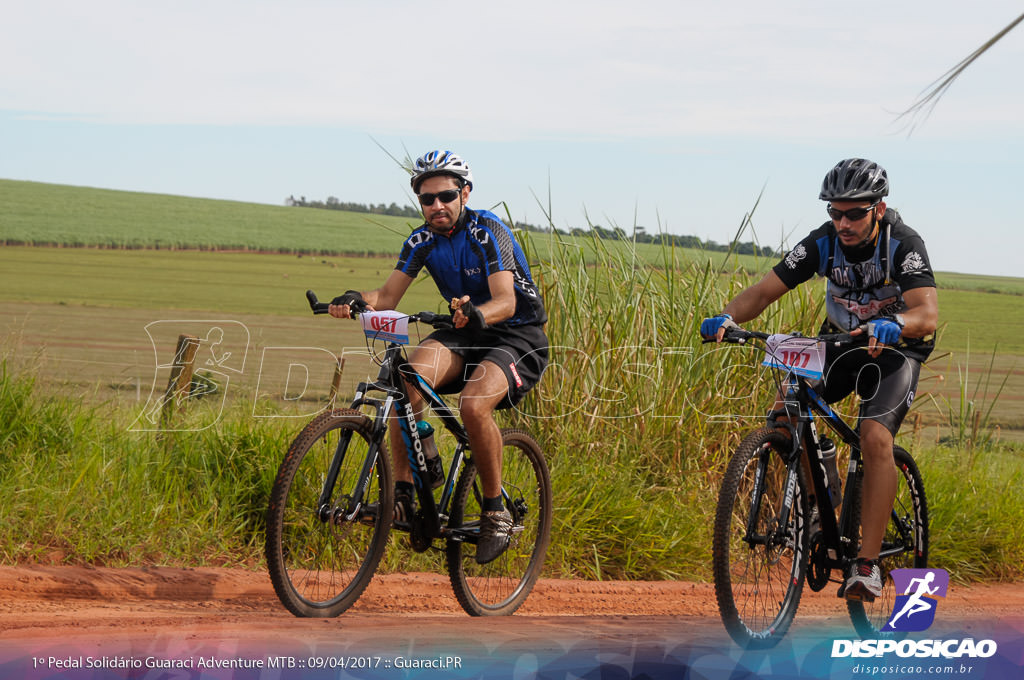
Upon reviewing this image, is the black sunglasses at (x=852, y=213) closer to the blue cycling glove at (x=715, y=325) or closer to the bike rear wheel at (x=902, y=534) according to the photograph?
the blue cycling glove at (x=715, y=325)

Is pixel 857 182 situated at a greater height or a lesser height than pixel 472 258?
greater

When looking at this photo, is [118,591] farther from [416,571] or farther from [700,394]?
[700,394]

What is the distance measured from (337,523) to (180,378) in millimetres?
3727

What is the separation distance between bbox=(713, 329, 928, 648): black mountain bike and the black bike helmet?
0.72 metres

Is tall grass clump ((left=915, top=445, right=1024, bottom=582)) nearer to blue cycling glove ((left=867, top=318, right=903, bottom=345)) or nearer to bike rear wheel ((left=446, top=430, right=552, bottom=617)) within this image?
bike rear wheel ((left=446, top=430, right=552, bottom=617))

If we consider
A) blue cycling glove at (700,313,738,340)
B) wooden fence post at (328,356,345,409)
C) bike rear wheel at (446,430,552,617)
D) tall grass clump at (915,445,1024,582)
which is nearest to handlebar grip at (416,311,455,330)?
bike rear wheel at (446,430,552,617)

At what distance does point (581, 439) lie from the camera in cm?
783

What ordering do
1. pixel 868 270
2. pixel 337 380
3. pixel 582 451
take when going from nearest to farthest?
pixel 868 270
pixel 582 451
pixel 337 380

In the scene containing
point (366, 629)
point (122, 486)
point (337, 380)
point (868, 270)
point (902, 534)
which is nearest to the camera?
point (366, 629)

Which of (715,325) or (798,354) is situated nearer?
(798,354)

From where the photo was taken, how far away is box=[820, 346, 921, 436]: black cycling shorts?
5383mm

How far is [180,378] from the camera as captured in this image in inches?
328

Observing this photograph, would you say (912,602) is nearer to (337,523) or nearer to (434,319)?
(434,319)

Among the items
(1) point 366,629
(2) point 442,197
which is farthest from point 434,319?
(1) point 366,629
